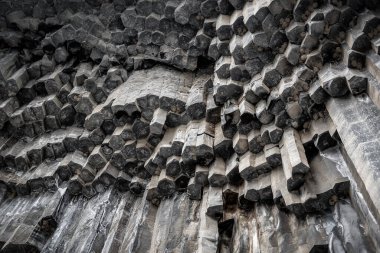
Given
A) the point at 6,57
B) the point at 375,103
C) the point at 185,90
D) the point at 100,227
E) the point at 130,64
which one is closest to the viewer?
the point at 375,103

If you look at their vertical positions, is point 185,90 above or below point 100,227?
above

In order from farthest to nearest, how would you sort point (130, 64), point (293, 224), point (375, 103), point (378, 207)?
point (130, 64), point (293, 224), point (375, 103), point (378, 207)

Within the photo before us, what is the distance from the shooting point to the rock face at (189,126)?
19.1 feet

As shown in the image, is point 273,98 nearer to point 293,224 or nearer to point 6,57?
point 293,224

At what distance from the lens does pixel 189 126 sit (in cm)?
841

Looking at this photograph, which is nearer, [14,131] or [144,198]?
[144,198]

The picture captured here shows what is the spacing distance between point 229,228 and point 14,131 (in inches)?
273

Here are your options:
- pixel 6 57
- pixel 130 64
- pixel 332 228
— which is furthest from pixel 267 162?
pixel 6 57

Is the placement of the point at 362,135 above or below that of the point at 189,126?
below

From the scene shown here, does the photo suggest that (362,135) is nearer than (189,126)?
Yes

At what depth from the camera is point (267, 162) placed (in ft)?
22.3

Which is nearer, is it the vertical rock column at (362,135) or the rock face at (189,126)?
the vertical rock column at (362,135)

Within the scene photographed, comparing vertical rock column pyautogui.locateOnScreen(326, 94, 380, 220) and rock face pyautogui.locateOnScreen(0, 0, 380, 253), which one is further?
rock face pyautogui.locateOnScreen(0, 0, 380, 253)

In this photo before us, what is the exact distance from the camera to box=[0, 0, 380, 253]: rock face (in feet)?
19.1
